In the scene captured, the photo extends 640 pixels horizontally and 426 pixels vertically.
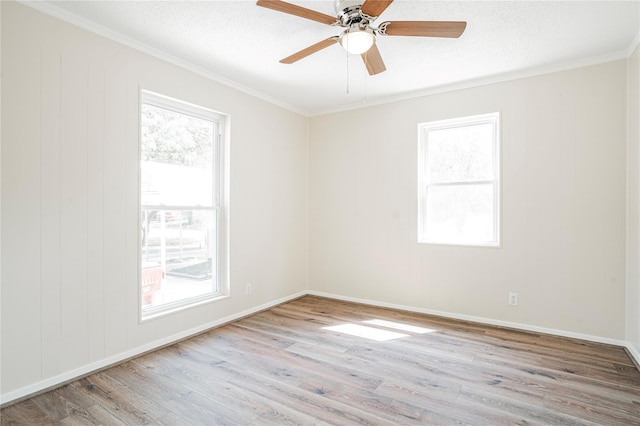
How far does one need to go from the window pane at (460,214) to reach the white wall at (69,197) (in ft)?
9.17

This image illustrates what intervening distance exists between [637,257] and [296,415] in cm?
296

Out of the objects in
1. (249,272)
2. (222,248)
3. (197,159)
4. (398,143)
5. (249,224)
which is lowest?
(249,272)

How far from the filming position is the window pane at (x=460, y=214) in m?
3.68

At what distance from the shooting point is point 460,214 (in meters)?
3.82

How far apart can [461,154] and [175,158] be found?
10.2 ft

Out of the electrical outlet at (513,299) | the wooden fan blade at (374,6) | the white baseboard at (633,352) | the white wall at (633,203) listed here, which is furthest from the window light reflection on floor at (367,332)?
the wooden fan blade at (374,6)

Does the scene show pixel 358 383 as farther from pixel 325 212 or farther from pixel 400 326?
pixel 325 212

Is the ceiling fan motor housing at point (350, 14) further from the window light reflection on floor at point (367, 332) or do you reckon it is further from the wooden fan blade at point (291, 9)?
the window light reflection on floor at point (367, 332)

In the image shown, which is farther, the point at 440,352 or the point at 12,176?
the point at 440,352

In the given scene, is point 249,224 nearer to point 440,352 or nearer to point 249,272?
point 249,272

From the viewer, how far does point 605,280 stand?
120 inches

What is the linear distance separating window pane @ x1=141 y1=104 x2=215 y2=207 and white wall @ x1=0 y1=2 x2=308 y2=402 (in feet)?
0.61

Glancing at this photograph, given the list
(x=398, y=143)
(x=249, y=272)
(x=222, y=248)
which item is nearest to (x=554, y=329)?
(x=398, y=143)

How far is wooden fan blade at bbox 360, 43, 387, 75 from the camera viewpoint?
2.37 metres
